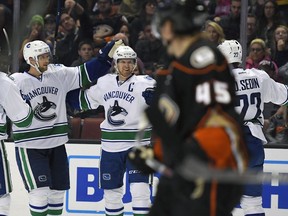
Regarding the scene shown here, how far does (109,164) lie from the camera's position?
7602 mm

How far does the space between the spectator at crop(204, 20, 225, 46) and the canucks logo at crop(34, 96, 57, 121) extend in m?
1.62

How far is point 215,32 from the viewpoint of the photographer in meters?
8.40

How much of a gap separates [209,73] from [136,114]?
3220mm

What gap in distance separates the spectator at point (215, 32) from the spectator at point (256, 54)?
27cm

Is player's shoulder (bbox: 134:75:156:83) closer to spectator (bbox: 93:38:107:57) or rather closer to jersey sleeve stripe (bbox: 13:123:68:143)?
jersey sleeve stripe (bbox: 13:123:68:143)

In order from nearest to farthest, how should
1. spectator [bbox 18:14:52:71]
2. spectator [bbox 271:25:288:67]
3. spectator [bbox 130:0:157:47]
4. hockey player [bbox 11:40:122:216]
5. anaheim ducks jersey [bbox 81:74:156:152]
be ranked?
1. hockey player [bbox 11:40:122:216]
2. anaheim ducks jersey [bbox 81:74:156:152]
3. spectator [bbox 271:25:288:67]
4. spectator [bbox 18:14:52:71]
5. spectator [bbox 130:0:157:47]

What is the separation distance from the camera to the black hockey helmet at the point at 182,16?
14.5 ft

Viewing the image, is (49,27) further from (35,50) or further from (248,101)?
(248,101)

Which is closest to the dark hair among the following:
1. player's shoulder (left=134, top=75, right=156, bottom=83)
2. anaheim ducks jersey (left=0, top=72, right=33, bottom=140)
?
player's shoulder (left=134, top=75, right=156, bottom=83)

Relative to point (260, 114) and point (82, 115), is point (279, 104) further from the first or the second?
point (82, 115)

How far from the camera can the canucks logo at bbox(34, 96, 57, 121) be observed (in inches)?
294

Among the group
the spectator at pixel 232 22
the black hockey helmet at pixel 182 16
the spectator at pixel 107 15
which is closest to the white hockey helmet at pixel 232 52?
the spectator at pixel 232 22

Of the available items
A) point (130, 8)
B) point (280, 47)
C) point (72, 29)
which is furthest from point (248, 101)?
point (72, 29)

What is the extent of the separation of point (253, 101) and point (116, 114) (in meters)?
1.05
